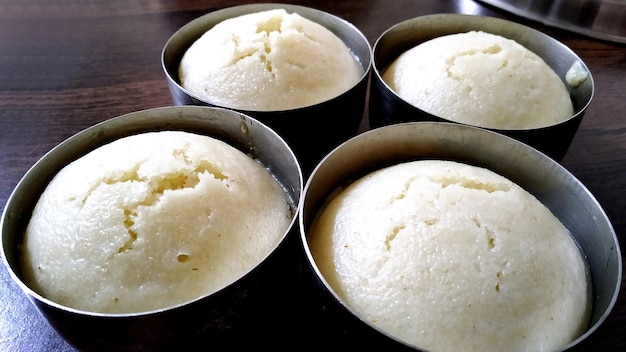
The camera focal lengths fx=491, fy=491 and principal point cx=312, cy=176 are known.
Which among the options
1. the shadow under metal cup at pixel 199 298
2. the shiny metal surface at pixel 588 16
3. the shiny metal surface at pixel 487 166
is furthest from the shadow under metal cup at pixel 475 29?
the shiny metal surface at pixel 588 16

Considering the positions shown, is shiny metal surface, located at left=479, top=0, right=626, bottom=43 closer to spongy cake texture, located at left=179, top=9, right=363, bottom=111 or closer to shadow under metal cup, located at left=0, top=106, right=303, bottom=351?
spongy cake texture, located at left=179, top=9, right=363, bottom=111

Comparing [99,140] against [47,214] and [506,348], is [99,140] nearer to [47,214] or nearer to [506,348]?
[47,214]

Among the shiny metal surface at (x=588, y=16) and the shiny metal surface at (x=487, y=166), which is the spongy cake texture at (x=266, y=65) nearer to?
the shiny metal surface at (x=487, y=166)

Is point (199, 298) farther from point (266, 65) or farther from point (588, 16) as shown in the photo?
point (588, 16)

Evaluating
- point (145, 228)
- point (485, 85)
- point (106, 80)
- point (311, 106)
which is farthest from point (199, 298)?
point (106, 80)

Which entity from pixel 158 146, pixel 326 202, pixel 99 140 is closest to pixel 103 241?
pixel 158 146

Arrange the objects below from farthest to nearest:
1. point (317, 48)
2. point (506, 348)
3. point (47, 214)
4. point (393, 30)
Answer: point (393, 30), point (317, 48), point (47, 214), point (506, 348)

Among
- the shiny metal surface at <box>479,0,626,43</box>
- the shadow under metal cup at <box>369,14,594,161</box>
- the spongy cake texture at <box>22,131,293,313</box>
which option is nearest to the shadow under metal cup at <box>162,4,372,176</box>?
the shadow under metal cup at <box>369,14,594,161</box>
